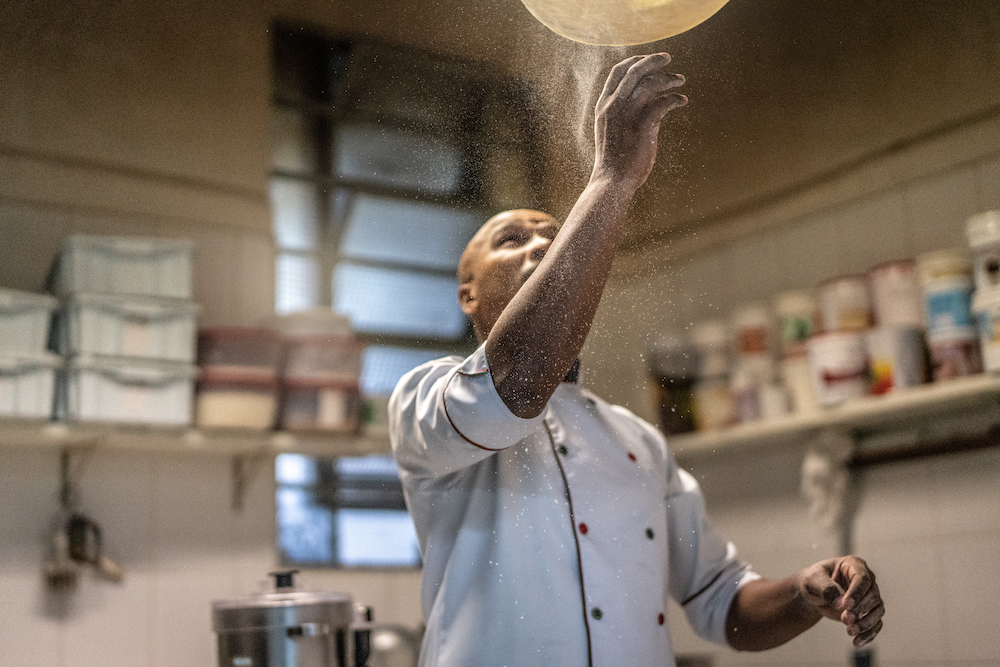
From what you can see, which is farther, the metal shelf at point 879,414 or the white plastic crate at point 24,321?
the white plastic crate at point 24,321

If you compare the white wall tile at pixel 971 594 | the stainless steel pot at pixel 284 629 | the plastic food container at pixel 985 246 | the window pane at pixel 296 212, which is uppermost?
A: the window pane at pixel 296 212

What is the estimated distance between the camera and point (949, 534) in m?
0.39

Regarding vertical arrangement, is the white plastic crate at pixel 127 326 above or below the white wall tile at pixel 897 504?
above

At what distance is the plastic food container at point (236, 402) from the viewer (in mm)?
627

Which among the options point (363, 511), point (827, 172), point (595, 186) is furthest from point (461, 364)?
point (363, 511)

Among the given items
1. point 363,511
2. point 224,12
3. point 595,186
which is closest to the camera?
point 595,186

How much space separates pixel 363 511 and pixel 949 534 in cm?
50

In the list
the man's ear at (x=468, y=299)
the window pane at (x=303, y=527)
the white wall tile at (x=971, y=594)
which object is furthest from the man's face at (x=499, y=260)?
the window pane at (x=303, y=527)

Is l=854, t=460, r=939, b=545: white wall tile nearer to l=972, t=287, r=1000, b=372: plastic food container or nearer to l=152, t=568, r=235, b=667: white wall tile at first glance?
l=972, t=287, r=1000, b=372: plastic food container

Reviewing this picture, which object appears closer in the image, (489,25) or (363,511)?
(489,25)

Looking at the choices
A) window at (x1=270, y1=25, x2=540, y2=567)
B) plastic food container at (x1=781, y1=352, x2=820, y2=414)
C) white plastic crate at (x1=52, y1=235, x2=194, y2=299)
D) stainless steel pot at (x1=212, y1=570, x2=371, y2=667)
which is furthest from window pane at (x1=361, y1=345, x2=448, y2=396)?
stainless steel pot at (x1=212, y1=570, x2=371, y2=667)

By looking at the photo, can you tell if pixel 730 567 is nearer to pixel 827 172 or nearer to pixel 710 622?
pixel 710 622

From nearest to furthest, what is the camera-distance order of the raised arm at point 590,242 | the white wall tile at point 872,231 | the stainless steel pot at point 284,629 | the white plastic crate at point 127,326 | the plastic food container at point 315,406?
the raised arm at point 590,242 → the white wall tile at point 872,231 → the white plastic crate at point 127,326 → the plastic food container at point 315,406 → the stainless steel pot at point 284,629

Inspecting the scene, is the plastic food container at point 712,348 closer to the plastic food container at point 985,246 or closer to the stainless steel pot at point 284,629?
the plastic food container at point 985,246
